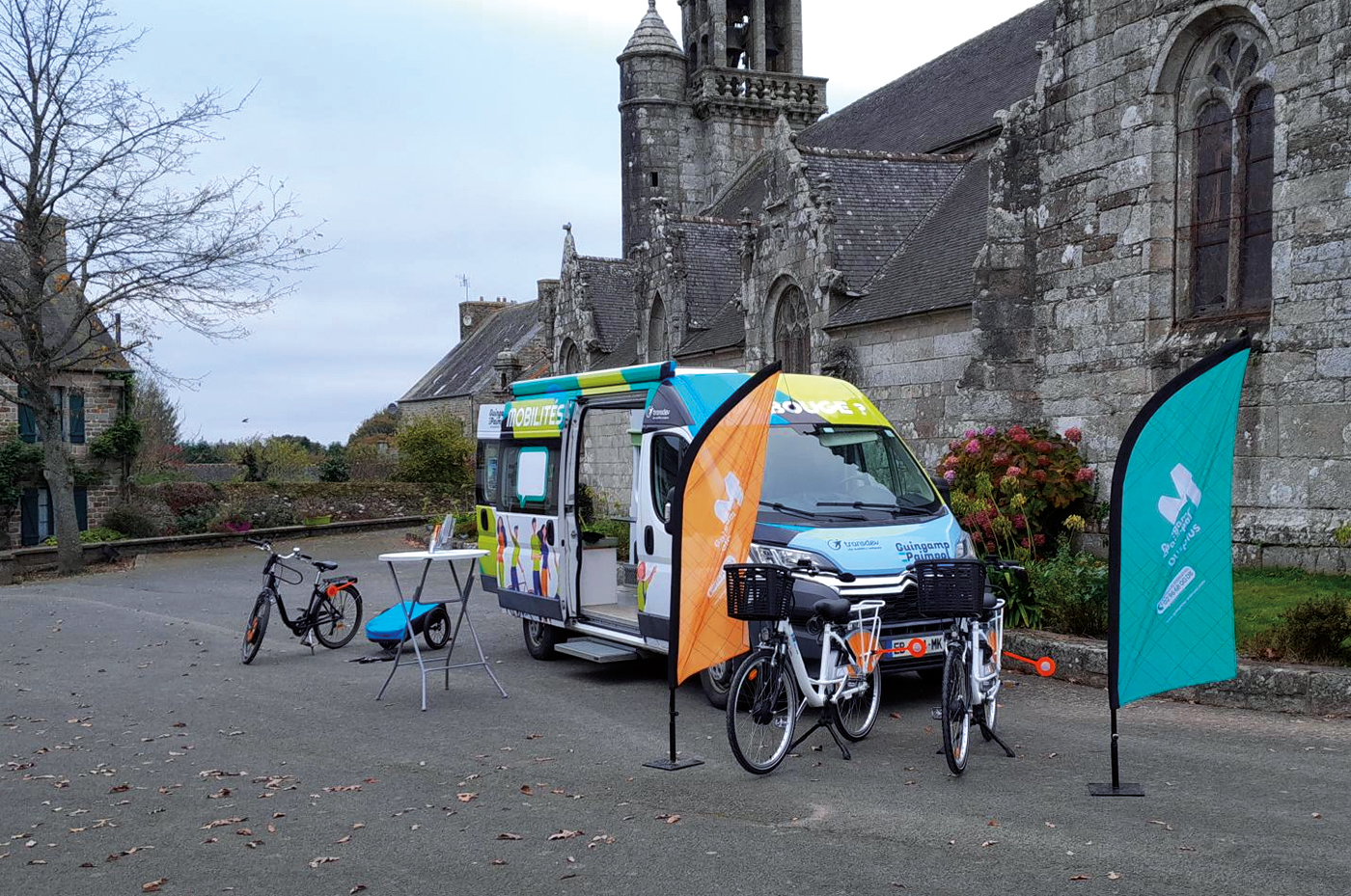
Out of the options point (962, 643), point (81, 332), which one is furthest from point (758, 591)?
point (81, 332)

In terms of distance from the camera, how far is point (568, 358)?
36438mm

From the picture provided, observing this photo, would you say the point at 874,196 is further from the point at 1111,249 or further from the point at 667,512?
the point at 667,512

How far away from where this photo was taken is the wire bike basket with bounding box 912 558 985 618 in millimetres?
7219

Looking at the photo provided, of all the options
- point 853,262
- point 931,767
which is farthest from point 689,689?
point 853,262

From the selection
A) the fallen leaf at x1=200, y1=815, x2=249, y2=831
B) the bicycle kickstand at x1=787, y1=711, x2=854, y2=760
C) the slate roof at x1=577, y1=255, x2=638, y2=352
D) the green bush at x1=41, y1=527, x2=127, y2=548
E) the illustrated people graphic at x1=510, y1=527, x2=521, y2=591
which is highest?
the slate roof at x1=577, y1=255, x2=638, y2=352

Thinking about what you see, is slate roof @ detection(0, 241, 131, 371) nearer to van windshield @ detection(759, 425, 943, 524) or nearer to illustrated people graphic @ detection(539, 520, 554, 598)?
illustrated people graphic @ detection(539, 520, 554, 598)

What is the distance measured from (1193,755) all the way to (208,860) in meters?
5.45

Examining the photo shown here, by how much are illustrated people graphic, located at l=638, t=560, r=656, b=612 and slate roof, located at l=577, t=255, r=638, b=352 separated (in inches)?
957

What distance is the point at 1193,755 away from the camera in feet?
23.9

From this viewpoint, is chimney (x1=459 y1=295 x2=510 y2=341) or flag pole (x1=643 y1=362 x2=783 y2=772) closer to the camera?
flag pole (x1=643 y1=362 x2=783 y2=772)

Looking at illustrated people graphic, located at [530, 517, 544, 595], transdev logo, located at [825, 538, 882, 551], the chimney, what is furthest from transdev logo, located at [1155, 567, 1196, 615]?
the chimney

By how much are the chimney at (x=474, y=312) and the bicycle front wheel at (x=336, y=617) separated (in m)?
51.8

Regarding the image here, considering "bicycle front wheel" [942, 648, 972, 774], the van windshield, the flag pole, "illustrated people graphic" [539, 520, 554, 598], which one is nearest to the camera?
"bicycle front wheel" [942, 648, 972, 774]

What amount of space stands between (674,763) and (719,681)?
1906 mm
